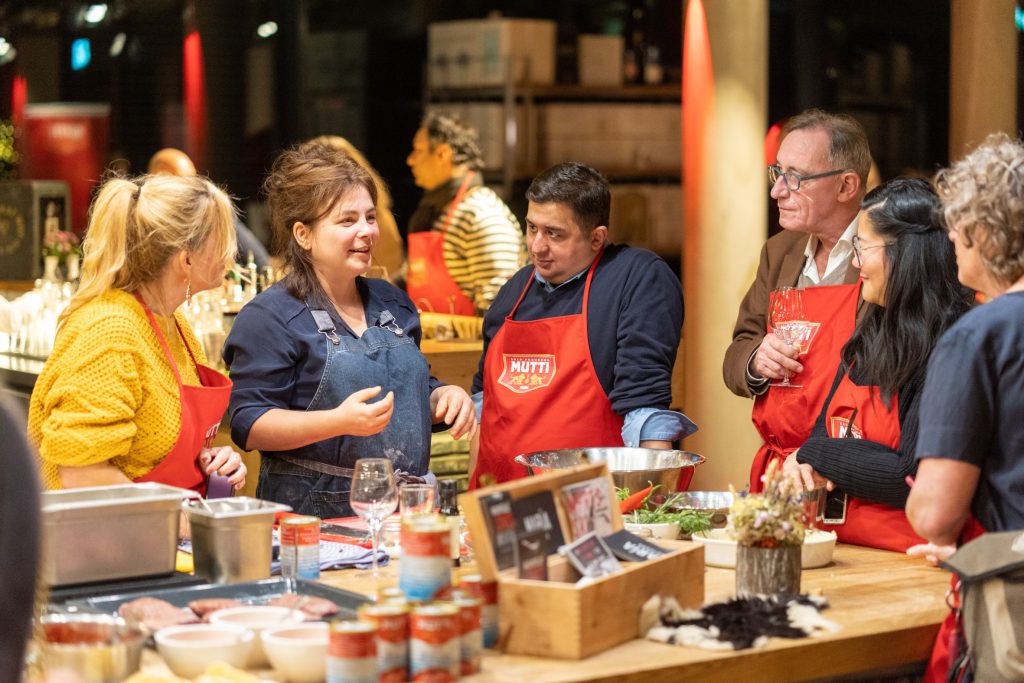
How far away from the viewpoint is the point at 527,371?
392cm

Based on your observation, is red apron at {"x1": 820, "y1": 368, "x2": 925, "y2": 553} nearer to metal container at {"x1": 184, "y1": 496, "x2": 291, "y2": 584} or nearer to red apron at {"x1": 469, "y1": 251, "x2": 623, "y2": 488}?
red apron at {"x1": 469, "y1": 251, "x2": 623, "y2": 488}

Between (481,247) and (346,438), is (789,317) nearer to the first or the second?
(346,438)

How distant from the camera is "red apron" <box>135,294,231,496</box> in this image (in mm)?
3110

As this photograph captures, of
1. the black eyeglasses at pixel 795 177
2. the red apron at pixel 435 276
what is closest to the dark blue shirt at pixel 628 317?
the black eyeglasses at pixel 795 177

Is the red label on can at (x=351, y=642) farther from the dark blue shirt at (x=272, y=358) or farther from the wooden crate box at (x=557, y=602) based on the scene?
the dark blue shirt at (x=272, y=358)

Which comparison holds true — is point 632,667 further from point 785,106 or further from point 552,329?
point 785,106

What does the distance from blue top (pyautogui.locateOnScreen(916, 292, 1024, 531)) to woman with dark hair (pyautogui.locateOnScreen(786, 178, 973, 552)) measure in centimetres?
55

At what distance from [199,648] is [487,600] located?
1.54 ft

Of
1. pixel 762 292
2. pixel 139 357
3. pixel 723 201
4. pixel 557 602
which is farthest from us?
pixel 723 201

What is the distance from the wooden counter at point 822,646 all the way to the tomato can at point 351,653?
20 centimetres

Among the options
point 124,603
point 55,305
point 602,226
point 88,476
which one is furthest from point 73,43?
point 124,603

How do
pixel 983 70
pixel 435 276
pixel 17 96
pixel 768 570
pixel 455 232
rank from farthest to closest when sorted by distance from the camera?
pixel 17 96
pixel 435 276
pixel 455 232
pixel 983 70
pixel 768 570

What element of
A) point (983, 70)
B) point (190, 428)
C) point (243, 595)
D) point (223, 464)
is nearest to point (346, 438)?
point (223, 464)

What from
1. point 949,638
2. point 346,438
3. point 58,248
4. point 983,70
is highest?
point 983,70
